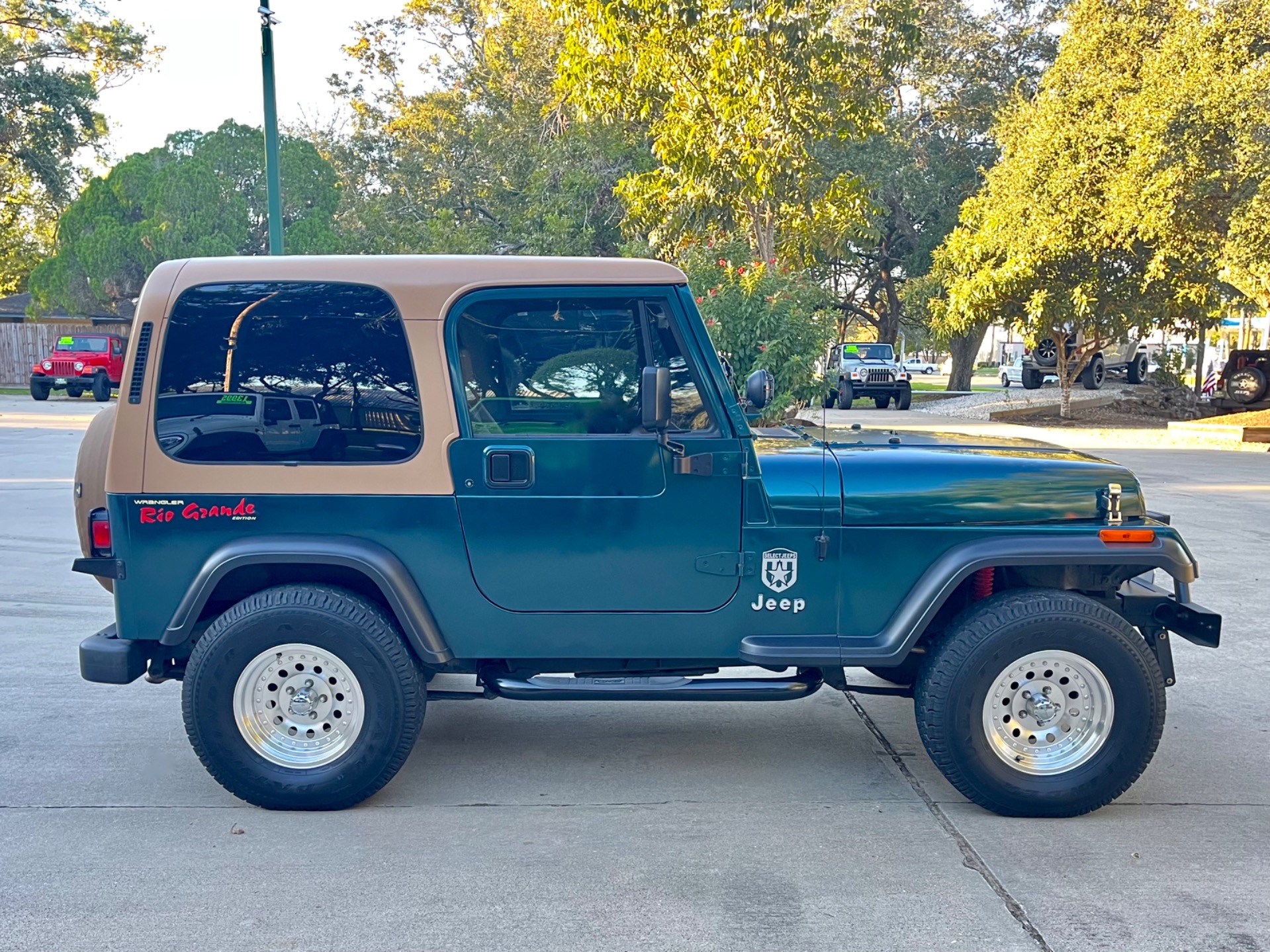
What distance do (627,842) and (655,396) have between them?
1.60 metres

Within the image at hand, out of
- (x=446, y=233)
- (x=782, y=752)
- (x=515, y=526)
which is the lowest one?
(x=782, y=752)

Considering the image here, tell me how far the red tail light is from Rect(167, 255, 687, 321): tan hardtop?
977 millimetres

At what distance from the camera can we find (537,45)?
27641mm

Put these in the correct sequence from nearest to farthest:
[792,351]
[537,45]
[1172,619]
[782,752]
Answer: [1172,619] < [782,752] < [792,351] < [537,45]

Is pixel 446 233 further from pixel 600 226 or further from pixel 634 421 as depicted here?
pixel 634 421

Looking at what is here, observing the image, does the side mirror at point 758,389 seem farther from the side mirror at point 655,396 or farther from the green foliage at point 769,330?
the green foliage at point 769,330

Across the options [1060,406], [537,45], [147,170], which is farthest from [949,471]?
[147,170]

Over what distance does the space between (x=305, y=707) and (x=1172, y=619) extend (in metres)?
3.47

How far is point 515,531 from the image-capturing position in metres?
4.29

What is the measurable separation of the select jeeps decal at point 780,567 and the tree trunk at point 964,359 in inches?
1273

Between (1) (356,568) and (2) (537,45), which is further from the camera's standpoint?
(2) (537,45)

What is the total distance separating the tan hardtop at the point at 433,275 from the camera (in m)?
4.25

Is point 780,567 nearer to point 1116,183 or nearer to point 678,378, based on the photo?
point 678,378

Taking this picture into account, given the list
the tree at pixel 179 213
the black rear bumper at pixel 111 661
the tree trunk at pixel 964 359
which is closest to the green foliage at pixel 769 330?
the black rear bumper at pixel 111 661
